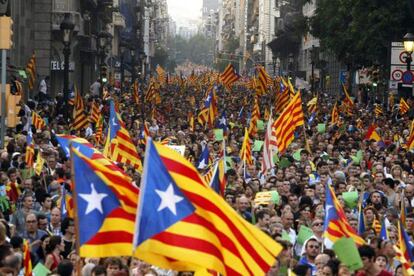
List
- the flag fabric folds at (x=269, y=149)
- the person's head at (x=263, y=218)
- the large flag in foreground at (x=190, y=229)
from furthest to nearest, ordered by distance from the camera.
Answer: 1. the flag fabric folds at (x=269, y=149)
2. the person's head at (x=263, y=218)
3. the large flag in foreground at (x=190, y=229)

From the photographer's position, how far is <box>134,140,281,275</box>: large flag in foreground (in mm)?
8805

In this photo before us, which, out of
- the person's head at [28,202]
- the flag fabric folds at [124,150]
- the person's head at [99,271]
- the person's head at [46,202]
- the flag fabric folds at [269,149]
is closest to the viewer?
the person's head at [99,271]

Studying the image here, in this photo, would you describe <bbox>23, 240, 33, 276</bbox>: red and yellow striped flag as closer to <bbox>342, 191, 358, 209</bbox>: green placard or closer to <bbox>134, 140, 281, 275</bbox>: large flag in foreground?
<bbox>134, 140, 281, 275</bbox>: large flag in foreground

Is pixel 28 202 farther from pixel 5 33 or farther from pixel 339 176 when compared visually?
pixel 5 33

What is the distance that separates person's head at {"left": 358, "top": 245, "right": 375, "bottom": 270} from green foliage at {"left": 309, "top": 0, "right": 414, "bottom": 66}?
3719 centimetres

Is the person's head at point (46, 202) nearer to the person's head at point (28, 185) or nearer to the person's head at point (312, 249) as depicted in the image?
the person's head at point (28, 185)

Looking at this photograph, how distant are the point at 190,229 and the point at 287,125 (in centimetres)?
1642

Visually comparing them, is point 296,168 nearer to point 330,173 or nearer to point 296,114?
point 330,173

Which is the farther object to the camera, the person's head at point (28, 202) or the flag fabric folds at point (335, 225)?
the person's head at point (28, 202)

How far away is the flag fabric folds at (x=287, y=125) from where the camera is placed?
2478 centimetres

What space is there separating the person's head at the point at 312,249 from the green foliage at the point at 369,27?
117 ft

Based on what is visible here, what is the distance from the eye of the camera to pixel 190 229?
8.89 meters

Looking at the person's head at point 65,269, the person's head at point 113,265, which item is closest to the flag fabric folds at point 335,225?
the person's head at point 113,265

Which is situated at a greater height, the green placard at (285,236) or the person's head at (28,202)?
the person's head at (28,202)
